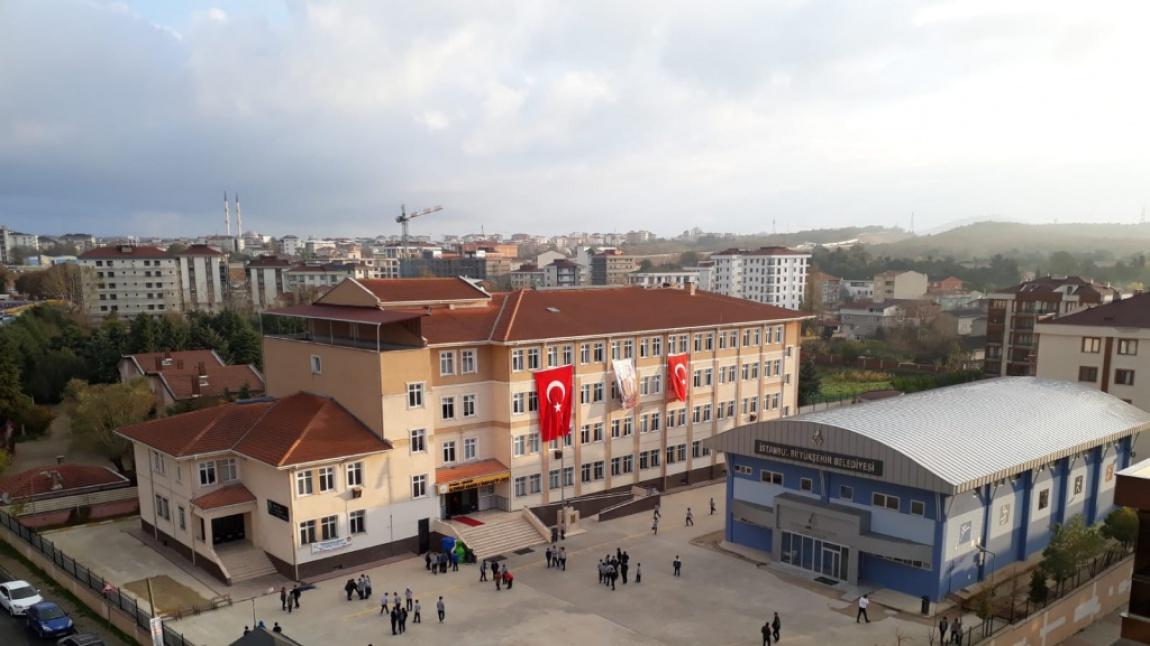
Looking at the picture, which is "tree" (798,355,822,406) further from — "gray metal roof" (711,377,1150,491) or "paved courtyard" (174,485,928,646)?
"paved courtyard" (174,485,928,646)

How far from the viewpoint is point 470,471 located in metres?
35.1

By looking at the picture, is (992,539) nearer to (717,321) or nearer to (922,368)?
(717,321)

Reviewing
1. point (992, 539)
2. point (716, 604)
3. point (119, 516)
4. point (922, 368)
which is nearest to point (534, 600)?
point (716, 604)

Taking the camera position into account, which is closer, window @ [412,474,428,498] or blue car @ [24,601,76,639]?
blue car @ [24,601,76,639]

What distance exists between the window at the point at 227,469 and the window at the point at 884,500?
2624 cm

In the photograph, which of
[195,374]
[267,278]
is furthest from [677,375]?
[267,278]

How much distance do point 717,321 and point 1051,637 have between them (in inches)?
860

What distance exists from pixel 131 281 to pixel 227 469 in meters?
88.7

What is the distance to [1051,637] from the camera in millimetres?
26328

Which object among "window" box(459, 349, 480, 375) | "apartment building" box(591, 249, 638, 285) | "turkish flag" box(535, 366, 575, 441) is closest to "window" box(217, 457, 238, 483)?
"window" box(459, 349, 480, 375)

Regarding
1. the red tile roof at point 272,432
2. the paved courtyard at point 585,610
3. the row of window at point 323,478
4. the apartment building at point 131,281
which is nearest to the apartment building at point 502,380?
the red tile roof at point 272,432

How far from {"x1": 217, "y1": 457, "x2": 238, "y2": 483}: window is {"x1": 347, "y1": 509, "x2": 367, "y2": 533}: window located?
5745 millimetres

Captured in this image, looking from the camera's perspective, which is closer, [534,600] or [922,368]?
[534,600]

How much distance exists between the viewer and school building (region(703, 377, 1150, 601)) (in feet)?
90.8
